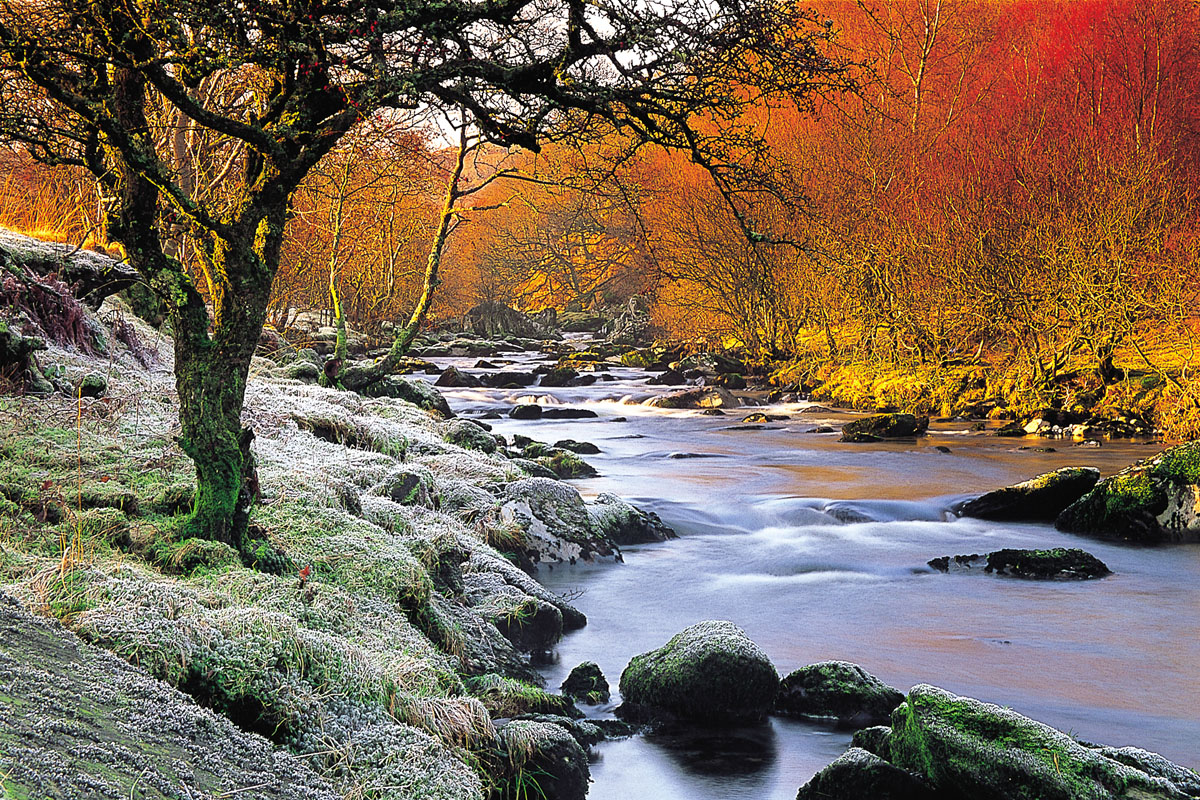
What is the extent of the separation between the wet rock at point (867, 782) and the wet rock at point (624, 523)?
6531 millimetres

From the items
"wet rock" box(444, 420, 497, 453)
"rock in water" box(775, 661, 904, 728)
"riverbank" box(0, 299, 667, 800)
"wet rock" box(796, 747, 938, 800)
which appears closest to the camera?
"riverbank" box(0, 299, 667, 800)

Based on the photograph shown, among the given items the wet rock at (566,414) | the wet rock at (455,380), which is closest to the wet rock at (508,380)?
the wet rock at (455,380)

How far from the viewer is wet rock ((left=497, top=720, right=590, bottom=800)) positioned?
16.2ft

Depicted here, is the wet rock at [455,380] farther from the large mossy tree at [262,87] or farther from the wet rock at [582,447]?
the large mossy tree at [262,87]

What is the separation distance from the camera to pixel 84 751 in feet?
8.72

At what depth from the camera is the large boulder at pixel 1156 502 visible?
12523 mm

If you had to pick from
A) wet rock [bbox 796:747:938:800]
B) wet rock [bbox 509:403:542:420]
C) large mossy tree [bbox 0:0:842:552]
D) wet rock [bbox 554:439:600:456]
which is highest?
large mossy tree [bbox 0:0:842:552]

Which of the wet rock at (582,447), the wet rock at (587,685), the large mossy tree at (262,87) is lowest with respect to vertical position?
the wet rock at (587,685)

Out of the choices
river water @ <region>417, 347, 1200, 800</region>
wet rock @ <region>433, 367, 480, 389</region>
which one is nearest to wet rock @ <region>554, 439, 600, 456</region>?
river water @ <region>417, 347, 1200, 800</region>

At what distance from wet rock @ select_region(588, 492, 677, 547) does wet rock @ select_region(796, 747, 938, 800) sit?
653cm

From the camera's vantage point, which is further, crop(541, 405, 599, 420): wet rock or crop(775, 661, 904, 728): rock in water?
crop(541, 405, 599, 420): wet rock

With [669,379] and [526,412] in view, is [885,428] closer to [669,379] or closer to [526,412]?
[526,412]

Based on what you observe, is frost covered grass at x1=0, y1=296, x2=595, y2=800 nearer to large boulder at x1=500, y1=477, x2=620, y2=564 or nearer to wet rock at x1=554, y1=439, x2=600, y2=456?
large boulder at x1=500, y1=477, x2=620, y2=564

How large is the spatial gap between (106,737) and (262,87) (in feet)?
14.2
